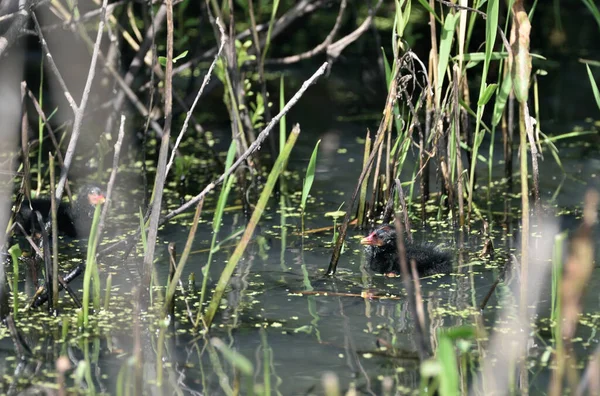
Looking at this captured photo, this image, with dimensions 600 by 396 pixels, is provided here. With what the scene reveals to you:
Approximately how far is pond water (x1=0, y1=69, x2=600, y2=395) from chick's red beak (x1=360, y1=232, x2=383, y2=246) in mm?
101

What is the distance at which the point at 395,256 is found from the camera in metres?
4.16

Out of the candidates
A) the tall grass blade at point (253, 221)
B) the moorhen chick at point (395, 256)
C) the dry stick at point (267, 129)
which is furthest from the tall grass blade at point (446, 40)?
the tall grass blade at point (253, 221)

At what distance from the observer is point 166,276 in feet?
13.7

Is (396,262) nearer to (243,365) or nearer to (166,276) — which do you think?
(166,276)

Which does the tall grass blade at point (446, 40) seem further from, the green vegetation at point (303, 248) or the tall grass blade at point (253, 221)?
the tall grass blade at point (253, 221)

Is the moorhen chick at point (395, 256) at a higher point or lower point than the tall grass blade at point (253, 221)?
lower

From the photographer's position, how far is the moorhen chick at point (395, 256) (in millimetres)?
4094

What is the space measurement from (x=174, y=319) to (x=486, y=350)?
1118 mm

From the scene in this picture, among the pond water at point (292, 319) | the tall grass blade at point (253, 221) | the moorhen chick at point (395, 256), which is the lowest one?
the pond water at point (292, 319)

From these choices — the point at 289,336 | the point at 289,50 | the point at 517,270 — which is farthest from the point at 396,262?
the point at 289,50

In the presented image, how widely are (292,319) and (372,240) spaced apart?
78cm

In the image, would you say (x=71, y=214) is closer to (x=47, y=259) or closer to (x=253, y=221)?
(x=47, y=259)

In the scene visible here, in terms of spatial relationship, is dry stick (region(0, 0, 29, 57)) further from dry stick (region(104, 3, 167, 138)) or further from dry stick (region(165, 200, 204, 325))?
dry stick (region(104, 3, 167, 138))

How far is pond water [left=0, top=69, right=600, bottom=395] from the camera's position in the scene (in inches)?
123
